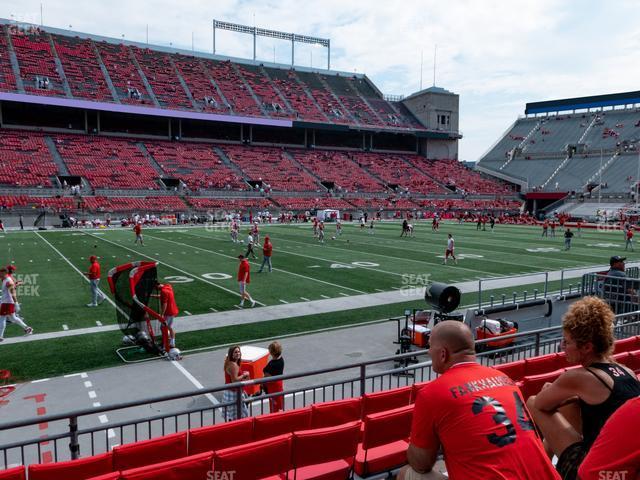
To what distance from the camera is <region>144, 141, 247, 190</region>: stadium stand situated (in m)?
57.9

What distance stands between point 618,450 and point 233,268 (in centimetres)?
2056

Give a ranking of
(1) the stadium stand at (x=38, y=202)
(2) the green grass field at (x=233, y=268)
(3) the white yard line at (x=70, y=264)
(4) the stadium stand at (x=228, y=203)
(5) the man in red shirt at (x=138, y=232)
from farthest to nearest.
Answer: (4) the stadium stand at (x=228, y=203), (1) the stadium stand at (x=38, y=202), (5) the man in red shirt at (x=138, y=232), (3) the white yard line at (x=70, y=264), (2) the green grass field at (x=233, y=268)

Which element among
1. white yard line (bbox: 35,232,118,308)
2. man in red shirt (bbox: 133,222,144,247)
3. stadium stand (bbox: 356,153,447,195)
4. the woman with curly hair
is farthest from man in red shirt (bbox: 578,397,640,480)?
stadium stand (bbox: 356,153,447,195)

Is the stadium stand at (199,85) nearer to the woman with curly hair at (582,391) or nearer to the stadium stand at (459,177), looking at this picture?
the stadium stand at (459,177)

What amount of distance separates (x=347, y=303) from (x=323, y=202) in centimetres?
4546

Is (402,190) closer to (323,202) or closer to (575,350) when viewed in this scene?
(323,202)

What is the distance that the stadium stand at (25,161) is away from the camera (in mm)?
47594

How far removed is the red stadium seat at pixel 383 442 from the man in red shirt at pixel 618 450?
277cm

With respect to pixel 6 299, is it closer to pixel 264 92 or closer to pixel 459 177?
pixel 264 92

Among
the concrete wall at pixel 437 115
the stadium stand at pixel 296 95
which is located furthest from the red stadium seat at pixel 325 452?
the concrete wall at pixel 437 115

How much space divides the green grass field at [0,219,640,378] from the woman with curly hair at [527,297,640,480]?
9.21m

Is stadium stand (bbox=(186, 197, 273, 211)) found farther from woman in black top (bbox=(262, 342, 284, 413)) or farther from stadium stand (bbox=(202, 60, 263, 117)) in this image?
woman in black top (bbox=(262, 342, 284, 413))

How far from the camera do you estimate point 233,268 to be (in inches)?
864

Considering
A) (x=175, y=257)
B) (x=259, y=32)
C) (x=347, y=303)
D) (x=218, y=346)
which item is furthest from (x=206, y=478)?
(x=259, y=32)
